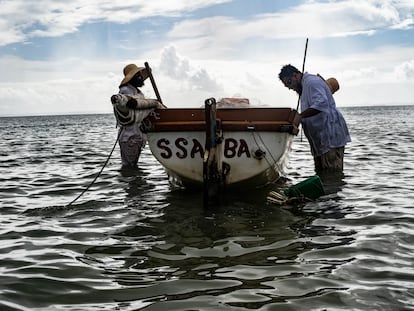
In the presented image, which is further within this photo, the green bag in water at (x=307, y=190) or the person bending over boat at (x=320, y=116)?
the person bending over boat at (x=320, y=116)

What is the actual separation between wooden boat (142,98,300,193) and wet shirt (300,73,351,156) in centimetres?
85

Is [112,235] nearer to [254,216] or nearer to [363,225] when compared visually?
[254,216]

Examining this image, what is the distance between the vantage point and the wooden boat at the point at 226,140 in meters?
6.89

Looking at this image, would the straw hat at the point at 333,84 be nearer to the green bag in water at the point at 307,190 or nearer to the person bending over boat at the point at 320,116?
the person bending over boat at the point at 320,116

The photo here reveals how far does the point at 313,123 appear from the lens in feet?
26.8

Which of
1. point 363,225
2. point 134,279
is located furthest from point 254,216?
point 134,279

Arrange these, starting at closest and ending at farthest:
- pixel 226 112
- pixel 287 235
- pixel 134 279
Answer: pixel 134 279, pixel 287 235, pixel 226 112

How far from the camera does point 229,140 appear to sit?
6.92m

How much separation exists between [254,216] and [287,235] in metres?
0.91

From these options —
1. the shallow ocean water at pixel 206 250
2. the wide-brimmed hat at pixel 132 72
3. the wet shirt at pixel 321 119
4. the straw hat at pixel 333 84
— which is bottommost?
the shallow ocean water at pixel 206 250

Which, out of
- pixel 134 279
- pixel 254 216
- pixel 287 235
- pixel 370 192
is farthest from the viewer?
pixel 370 192

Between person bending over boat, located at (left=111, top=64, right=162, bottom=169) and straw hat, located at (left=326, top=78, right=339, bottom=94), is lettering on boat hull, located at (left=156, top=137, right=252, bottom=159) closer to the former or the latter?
person bending over boat, located at (left=111, top=64, right=162, bottom=169)

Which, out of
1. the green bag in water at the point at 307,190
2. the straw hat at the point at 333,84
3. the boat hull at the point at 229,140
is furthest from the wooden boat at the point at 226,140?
the straw hat at the point at 333,84

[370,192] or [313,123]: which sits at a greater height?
[313,123]
